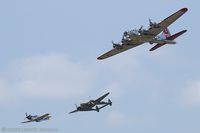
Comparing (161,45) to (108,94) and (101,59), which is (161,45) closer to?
(101,59)

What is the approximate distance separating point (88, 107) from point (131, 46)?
2262 cm

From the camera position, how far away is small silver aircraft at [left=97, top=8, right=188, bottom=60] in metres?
106

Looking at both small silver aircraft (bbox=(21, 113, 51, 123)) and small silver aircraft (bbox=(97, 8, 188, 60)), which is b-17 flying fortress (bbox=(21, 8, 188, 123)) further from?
small silver aircraft (bbox=(21, 113, 51, 123))

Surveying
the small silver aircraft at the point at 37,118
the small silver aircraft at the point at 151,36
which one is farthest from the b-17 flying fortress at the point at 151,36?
the small silver aircraft at the point at 37,118

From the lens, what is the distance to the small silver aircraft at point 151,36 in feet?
348

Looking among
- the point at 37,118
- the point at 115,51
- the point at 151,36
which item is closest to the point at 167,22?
the point at 151,36

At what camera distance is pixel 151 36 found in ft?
360

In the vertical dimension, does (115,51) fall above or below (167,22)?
above

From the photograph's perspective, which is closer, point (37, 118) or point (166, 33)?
point (166, 33)

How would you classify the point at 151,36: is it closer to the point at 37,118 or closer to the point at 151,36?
the point at 151,36

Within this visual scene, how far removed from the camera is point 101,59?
389 ft

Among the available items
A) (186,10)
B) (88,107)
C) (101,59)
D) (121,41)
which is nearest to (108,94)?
(88,107)

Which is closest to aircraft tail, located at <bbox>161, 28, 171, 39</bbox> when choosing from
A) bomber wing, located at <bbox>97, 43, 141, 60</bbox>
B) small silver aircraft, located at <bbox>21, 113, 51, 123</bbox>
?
bomber wing, located at <bbox>97, 43, 141, 60</bbox>

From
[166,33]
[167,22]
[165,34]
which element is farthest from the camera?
[166,33]
